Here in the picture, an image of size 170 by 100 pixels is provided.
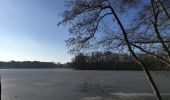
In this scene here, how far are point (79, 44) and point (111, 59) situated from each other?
0.66 m

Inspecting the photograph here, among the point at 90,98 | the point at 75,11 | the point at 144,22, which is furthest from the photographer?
the point at 90,98

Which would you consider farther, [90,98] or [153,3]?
[90,98]

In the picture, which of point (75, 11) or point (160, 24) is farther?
point (160, 24)

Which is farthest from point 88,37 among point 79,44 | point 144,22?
point 144,22

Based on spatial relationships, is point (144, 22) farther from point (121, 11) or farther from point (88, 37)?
point (88, 37)

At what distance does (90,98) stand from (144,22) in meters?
19.5

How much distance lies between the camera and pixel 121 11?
5.30 m

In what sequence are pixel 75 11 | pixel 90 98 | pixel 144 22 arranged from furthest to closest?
pixel 90 98, pixel 144 22, pixel 75 11

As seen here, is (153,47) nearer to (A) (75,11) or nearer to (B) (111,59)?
(B) (111,59)

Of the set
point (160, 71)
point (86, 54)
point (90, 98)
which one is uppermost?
point (86, 54)

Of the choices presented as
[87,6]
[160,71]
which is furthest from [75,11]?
[160,71]

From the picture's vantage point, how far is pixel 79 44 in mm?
5176

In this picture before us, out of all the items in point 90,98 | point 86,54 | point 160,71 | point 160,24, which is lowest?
point 90,98

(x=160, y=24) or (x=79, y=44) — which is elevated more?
(x=160, y=24)
